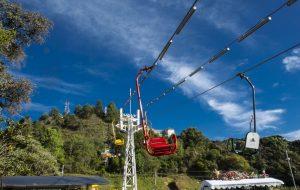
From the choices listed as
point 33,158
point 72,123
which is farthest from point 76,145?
point 33,158

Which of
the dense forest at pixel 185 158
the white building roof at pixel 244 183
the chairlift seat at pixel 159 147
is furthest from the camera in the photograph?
the dense forest at pixel 185 158

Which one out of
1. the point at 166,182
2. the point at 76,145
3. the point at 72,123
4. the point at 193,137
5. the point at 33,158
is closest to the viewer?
the point at 33,158

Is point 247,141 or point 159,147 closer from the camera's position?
point 247,141

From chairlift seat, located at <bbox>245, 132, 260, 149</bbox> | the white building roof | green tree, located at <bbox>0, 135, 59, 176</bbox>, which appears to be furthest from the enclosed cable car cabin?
the white building roof

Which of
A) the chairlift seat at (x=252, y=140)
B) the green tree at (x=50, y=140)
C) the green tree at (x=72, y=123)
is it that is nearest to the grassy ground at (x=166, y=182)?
the green tree at (x=50, y=140)

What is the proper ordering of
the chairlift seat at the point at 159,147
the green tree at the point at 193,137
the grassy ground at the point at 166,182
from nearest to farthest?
the chairlift seat at the point at 159,147 → the grassy ground at the point at 166,182 → the green tree at the point at 193,137

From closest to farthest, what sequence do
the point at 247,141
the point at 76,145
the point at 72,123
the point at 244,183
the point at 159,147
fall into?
the point at 247,141 → the point at 159,147 → the point at 244,183 → the point at 76,145 → the point at 72,123

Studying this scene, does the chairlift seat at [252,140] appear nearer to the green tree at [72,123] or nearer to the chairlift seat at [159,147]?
the chairlift seat at [159,147]

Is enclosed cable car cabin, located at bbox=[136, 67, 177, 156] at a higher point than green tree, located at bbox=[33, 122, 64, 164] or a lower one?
lower

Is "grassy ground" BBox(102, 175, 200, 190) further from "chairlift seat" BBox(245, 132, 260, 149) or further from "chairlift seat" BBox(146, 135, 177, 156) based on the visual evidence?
"chairlift seat" BBox(245, 132, 260, 149)

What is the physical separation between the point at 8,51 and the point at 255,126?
1100cm

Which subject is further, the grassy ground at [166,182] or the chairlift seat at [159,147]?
the grassy ground at [166,182]

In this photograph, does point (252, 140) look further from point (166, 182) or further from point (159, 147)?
point (166, 182)

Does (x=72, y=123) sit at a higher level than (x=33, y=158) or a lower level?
higher
